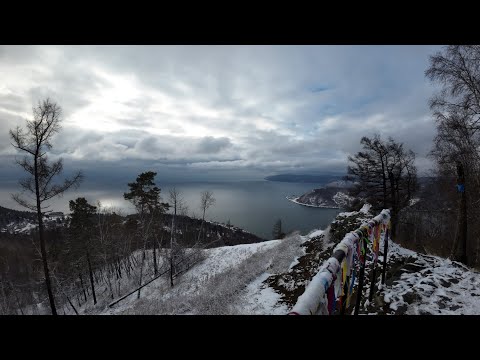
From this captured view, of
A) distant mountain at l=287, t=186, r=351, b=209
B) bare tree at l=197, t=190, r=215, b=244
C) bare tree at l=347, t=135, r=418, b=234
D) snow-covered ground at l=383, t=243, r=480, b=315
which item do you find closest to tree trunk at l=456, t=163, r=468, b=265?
snow-covered ground at l=383, t=243, r=480, b=315

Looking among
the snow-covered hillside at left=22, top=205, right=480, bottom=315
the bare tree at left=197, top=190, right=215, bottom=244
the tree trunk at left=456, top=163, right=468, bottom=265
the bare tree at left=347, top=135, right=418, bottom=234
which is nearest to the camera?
the snow-covered hillside at left=22, top=205, right=480, bottom=315

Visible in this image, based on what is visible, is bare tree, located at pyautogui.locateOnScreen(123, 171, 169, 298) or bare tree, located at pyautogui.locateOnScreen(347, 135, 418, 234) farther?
bare tree, located at pyautogui.locateOnScreen(123, 171, 169, 298)

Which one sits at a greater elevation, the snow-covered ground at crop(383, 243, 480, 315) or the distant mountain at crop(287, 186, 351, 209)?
the snow-covered ground at crop(383, 243, 480, 315)

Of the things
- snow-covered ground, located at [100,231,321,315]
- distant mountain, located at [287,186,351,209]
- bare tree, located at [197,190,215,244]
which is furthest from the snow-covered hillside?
distant mountain, located at [287,186,351,209]

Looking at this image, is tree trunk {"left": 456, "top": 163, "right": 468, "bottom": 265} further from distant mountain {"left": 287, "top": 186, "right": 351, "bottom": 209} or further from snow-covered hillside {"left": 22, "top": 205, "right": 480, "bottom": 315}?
distant mountain {"left": 287, "top": 186, "right": 351, "bottom": 209}

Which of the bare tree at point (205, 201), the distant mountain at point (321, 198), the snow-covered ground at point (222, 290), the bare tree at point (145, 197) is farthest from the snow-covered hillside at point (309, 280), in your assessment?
the distant mountain at point (321, 198)

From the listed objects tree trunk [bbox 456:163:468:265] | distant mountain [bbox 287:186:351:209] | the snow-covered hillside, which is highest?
tree trunk [bbox 456:163:468:265]

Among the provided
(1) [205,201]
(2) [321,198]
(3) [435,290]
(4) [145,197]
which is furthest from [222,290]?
(2) [321,198]

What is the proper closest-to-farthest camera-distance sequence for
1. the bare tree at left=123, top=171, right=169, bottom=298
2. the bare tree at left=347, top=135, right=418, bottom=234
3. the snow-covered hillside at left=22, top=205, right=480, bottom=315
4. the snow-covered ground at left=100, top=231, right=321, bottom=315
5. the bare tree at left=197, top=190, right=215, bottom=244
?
the snow-covered hillside at left=22, top=205, right=480, bottom=315
the snow-covered ground at left=100, top=231, right=321, bottom=315
the bare tree at left=347, top=135, right=418, bottom=234
the bare tree at left=123, top=171, right=169, bottom=298
the bare tree at left=197, top=190, right=215, bottom=244

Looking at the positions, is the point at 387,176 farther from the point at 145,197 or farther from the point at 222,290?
the point at 145,197

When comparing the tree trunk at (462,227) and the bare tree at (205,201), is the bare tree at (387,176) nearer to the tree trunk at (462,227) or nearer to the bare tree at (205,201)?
the tree trunk at (462,227)

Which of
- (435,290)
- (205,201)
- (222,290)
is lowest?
(222,290)
